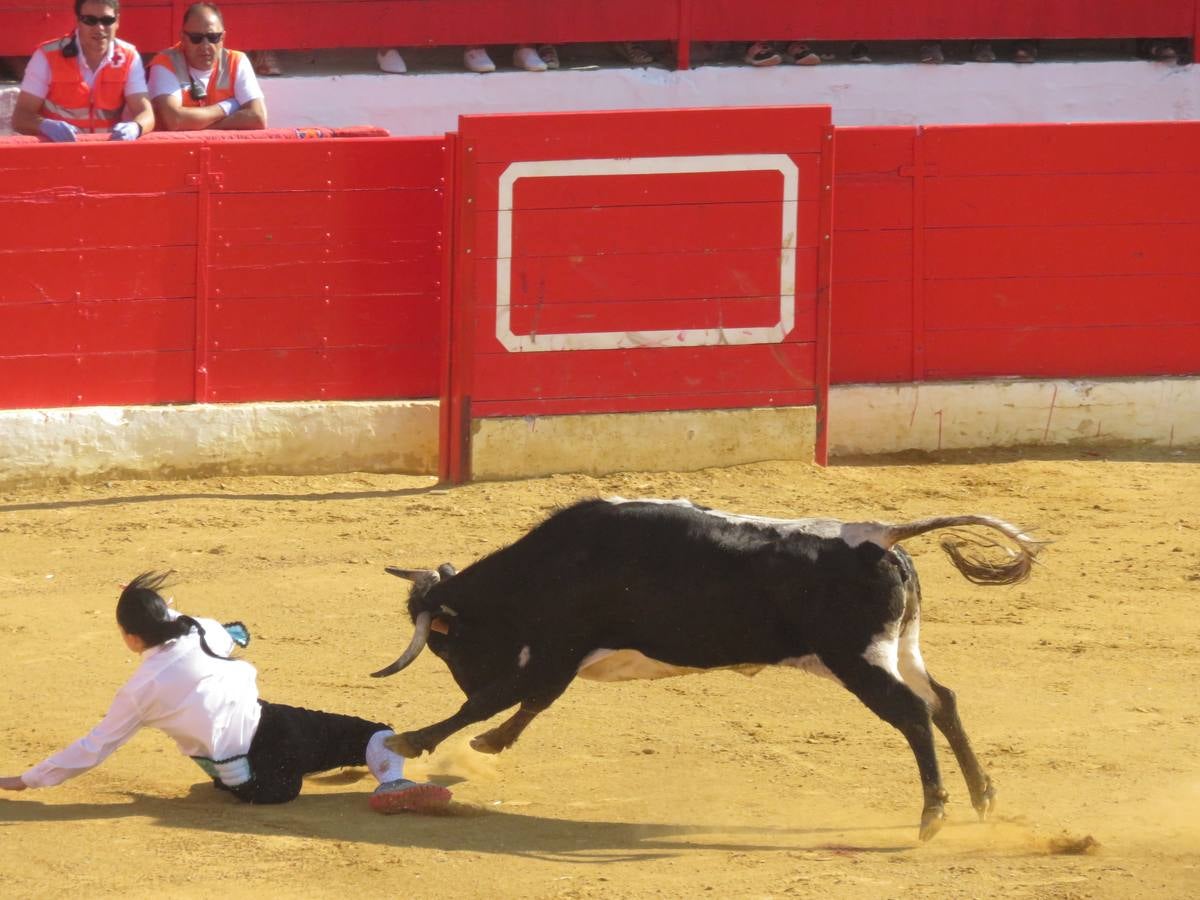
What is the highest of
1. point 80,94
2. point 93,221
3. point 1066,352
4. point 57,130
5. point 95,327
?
point 80,94

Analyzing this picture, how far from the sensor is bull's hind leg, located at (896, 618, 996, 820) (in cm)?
514

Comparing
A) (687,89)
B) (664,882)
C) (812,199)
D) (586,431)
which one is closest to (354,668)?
(664,882)

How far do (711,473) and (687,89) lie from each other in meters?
4.15

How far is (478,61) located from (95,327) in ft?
13.8

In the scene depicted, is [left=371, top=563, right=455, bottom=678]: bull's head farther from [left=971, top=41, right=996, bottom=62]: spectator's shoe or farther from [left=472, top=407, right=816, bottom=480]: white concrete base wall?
[left=971, top=41, right=996, bottom=62]: spectator's shoe

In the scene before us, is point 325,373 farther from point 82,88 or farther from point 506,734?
point 506,734

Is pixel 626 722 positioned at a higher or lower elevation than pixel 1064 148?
lower

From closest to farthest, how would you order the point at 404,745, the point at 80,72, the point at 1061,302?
1. the point at 404,745
2. the point at 80,72
3. the point at 1061,302

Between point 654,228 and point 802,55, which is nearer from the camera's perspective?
point 654,228

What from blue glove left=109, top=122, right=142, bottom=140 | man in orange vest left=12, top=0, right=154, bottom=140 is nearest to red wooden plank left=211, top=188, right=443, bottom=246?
blue glove left=109, top=122, right=142, bottom=140

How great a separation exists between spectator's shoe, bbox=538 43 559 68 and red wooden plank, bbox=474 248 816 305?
12.1ft

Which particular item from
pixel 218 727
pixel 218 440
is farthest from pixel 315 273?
pixel 218 727

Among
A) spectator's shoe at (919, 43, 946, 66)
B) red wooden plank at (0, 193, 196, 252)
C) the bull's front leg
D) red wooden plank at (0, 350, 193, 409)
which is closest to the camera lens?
the bull's front leg

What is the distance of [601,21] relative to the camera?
12297 mm
